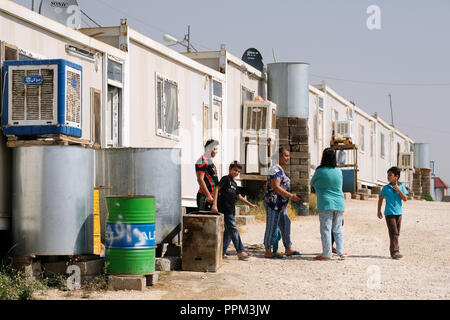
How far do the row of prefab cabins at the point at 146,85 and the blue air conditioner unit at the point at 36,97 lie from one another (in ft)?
1.16

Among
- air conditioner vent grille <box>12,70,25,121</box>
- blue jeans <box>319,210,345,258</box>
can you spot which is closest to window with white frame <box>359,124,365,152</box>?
blue jeans <box>319,210,345,258</box>

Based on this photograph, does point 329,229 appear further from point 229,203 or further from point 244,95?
point 244,95

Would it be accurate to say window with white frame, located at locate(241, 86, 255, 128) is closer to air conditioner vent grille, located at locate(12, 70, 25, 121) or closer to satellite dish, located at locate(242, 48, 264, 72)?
satellite dish, located at locate(242, 48, 264, 72)

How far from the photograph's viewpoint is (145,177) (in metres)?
8.71

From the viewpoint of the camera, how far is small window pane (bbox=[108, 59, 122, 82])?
10.8 meters

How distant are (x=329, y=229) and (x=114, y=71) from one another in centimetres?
419

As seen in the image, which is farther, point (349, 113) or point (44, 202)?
point (349, 113)

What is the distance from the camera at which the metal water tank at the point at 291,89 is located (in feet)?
59.0

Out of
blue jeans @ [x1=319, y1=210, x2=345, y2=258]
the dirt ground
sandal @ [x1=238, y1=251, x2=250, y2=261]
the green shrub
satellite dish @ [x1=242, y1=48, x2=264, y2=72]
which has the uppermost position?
satellite dish @ [x1=242, y1=48, x2=264, y2=72]

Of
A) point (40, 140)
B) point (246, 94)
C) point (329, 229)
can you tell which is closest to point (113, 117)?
point (40, 140)

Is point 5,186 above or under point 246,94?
under

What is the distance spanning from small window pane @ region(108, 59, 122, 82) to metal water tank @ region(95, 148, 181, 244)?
2.31m

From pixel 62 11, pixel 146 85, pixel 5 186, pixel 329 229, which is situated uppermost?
pixel 62 11

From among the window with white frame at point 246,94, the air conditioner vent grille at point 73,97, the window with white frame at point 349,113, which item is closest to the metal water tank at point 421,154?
the window with white frame at point 349,113
